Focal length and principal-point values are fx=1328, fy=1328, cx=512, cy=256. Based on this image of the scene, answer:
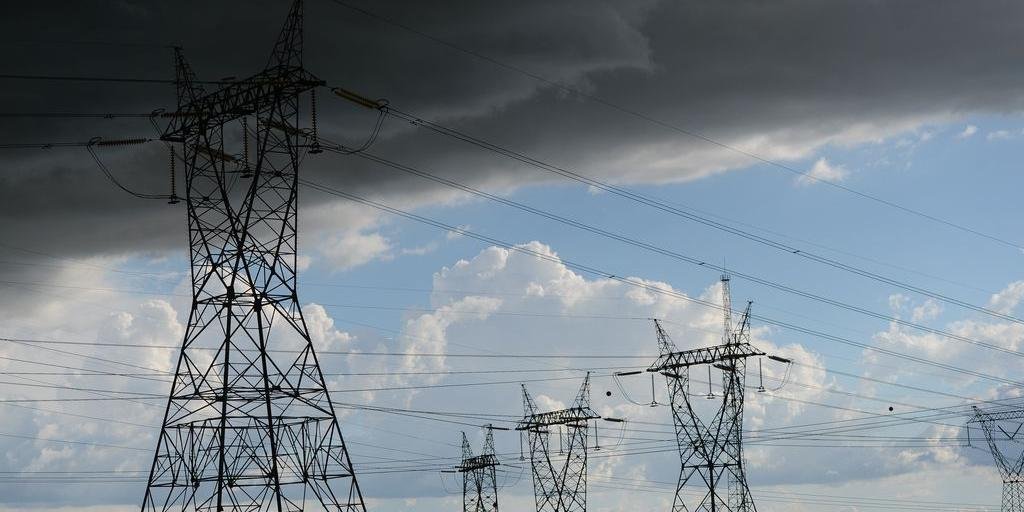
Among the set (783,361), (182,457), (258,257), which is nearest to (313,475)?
(182,457)

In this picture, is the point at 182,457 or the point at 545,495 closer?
the point at 182,457

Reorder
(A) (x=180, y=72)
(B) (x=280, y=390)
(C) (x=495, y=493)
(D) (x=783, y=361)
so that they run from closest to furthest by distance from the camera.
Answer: (B) (x=280, y=390) → (A) (x=180, y=72) → (D) (x=783, y=361) → (C) (x=495, y=493)

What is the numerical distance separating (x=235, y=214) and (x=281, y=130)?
4.28 meters

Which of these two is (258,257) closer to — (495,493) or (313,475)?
(313,475)

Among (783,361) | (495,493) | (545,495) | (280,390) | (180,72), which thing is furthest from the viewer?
(495,493)

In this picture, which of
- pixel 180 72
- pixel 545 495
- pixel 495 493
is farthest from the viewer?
pixel 495 493

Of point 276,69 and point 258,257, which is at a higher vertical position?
point 276,69

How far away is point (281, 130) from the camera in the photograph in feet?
193

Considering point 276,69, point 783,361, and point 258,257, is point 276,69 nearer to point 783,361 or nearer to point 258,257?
point 258,257

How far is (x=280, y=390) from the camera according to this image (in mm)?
56125

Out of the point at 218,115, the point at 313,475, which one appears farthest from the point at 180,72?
the point at 313,475

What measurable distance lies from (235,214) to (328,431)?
10.3 m

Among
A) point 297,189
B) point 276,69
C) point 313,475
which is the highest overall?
point 276,69

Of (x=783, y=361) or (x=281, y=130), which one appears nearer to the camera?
(x=281, y=130)
